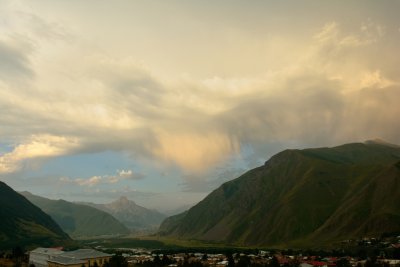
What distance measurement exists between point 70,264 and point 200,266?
5455 centimetres

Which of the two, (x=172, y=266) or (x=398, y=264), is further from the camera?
(x=172, y=266)

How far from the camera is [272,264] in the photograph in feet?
647

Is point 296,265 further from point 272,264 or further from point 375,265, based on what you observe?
point 375,265

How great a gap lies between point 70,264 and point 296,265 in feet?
314

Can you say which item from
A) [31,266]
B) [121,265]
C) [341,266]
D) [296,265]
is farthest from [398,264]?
[31,266]

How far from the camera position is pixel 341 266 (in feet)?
634

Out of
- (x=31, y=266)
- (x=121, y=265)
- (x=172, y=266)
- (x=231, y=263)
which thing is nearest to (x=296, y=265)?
(x=231, y=263)

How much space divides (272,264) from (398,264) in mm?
50476

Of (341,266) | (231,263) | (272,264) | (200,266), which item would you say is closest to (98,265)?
(200,266)

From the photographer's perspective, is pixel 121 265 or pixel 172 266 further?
pixel 172 266

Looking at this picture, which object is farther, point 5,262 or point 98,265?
point 98,265

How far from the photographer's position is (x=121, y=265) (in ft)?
→ 613

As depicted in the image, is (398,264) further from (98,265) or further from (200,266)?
(98,265)

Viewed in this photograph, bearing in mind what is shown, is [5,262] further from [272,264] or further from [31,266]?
[272,264]
